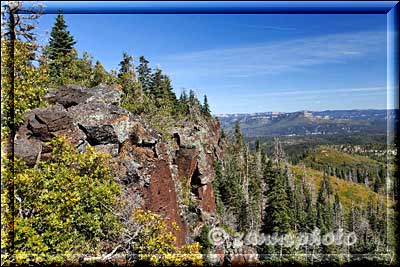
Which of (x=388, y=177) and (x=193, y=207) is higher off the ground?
(x=388, y=177)

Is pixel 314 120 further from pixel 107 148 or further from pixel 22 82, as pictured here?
pixel 22 82

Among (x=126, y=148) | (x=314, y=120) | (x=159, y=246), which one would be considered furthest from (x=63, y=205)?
(x=314, y=120)

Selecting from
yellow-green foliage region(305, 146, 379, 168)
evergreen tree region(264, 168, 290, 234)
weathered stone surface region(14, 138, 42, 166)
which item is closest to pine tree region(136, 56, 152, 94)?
weathered stone surface region(14, 138, 42, 166)

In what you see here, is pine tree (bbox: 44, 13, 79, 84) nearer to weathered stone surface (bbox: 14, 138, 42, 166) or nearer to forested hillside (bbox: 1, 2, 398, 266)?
forested hillside (bbox: 1, 2, 398, 266)

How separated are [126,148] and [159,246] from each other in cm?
90

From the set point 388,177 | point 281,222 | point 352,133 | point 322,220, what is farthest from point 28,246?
point 352,133

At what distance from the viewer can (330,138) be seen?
4105 millimetres

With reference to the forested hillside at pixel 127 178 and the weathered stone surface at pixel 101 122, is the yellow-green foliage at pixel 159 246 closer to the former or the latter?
the forested hillside at pixel 127 178

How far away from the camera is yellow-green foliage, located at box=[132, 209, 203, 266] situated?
109 inches

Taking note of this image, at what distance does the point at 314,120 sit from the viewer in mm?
3156

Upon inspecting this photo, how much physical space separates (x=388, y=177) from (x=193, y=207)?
70.3 inches

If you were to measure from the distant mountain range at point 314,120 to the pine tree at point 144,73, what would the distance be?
0.77 m

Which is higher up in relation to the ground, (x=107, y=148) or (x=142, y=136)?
(x=142, y=136)

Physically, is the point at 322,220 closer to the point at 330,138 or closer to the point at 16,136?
the point at 330,138
